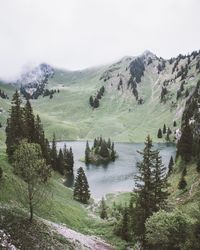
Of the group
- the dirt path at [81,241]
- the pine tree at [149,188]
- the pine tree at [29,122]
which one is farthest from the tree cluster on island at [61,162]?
the pine tree at [149,188]

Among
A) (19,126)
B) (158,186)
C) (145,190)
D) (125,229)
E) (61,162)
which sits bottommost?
(125,229)

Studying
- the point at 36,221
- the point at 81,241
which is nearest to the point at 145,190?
the point at 81,241

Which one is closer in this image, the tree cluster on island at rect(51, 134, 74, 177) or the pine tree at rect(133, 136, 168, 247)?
the pine tree at rect(133, 136, 168, 247)

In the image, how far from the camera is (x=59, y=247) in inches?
1740

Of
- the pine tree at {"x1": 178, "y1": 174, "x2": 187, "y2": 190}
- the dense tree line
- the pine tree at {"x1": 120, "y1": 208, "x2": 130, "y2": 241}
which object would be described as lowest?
the pine tree at {"x1": 120, "y1": 208, "x2": 130, "y2": 241}

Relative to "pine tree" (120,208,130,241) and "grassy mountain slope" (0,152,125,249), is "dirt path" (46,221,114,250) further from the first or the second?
"pine tree" (120,208,130,241)

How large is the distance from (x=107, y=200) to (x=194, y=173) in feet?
109

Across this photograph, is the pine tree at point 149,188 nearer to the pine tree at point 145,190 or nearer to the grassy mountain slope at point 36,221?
the pine tree at point 145,190

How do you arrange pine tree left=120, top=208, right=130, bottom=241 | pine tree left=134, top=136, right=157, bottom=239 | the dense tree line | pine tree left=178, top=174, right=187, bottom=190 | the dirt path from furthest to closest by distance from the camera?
pine tree left=178, top=174, right=187, bottom=190 → the dense tree line → pine tree left=120, top=208, right=130, bottom=241 → pine tree left=134, top=136, right=157, bottom=239 → the dirt path

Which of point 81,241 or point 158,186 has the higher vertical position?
point 158,186

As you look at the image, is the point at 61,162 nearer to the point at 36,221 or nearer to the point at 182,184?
the point at 182,184

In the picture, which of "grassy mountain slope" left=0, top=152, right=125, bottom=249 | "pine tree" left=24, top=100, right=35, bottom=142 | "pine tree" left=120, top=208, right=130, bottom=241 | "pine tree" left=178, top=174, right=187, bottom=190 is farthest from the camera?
"pine tree" left=24, top=100, right=35, bottom=142

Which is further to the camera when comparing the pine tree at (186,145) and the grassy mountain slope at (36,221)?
the pine tree at (186,145)

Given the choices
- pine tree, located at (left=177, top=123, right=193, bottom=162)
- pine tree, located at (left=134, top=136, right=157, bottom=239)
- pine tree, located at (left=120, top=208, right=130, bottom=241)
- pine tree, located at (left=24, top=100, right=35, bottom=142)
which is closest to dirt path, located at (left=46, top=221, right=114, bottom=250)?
pine tree, located at (left=134, top=136, right=157, bottom=239)
